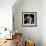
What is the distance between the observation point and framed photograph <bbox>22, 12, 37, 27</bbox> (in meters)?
5.66

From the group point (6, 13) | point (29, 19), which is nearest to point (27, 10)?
point (29, 19)

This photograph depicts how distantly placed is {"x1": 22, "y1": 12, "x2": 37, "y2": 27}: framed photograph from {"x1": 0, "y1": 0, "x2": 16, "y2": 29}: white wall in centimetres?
120

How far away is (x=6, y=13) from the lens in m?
4.60

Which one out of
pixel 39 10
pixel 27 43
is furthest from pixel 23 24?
pixel 27 43

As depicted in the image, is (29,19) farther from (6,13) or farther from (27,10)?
(6,13)

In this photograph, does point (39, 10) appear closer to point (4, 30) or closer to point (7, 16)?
point (7, 16)

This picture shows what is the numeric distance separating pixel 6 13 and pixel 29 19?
1.46 metres

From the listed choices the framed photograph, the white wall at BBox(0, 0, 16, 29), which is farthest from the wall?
the white wall at BBox(0, 0, 16, 29)

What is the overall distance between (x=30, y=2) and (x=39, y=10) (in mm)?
590

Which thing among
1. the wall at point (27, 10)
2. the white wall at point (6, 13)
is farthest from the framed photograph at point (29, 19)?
the white wall at point (6, 13)

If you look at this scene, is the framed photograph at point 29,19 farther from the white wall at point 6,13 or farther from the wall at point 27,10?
the white wall at point 6,13

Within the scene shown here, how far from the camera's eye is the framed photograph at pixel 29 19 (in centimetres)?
566

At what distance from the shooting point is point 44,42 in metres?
5.38

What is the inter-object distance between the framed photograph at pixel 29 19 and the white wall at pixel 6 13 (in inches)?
47.3
